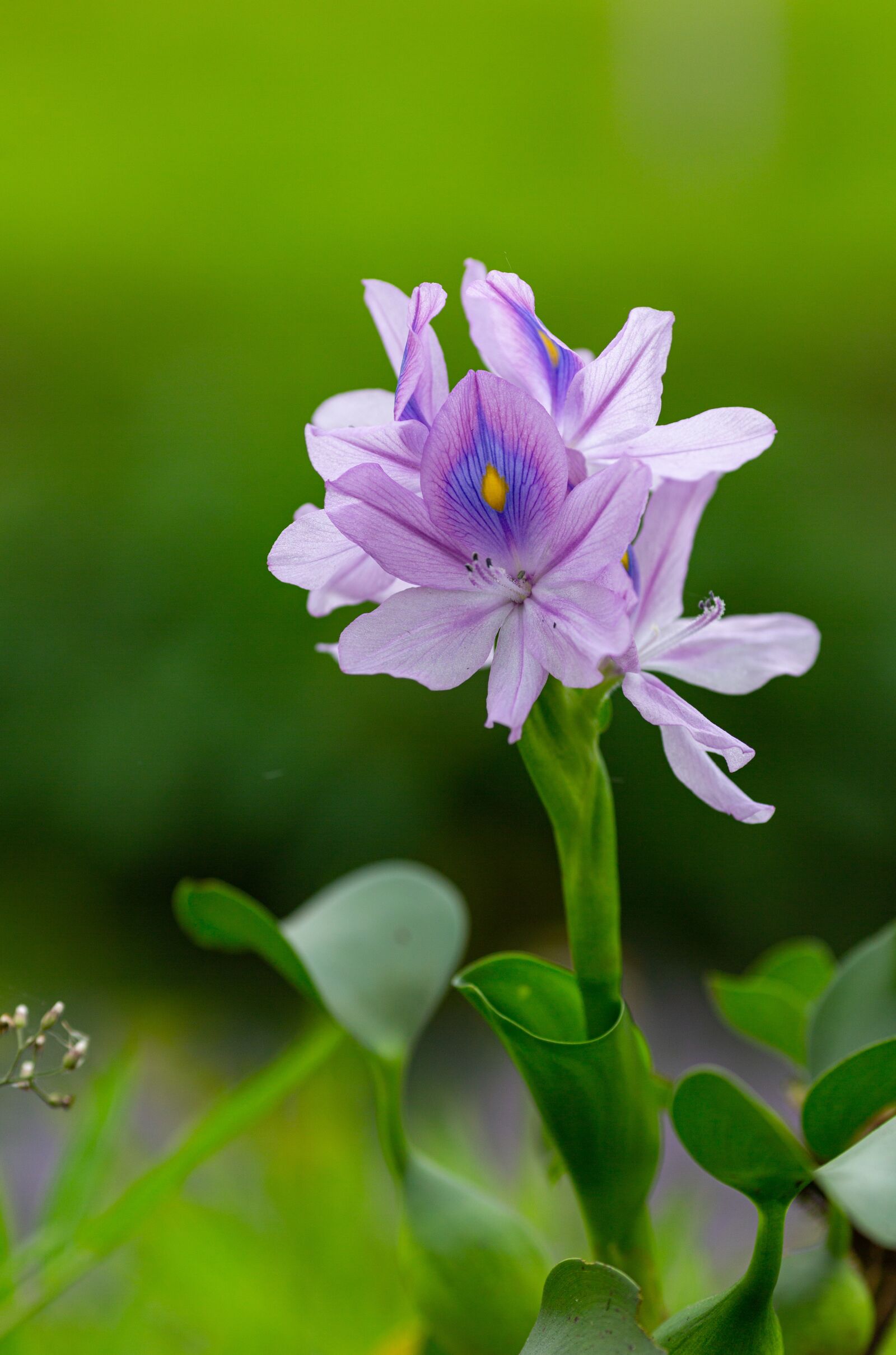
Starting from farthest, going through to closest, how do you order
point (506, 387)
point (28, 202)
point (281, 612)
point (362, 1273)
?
1. point (28, 202)
2. point (281, 612)
3. point (362, 1273)
4. point (506, 387)

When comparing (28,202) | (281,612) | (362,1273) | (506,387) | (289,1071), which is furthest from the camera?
(28,202)

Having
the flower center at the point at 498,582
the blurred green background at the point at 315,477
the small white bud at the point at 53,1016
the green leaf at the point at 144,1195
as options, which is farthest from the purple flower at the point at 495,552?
the blurred green background at the point at 315,477

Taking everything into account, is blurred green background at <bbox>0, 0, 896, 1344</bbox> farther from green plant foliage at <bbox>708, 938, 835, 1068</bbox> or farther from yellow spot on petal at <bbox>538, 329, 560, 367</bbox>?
yellow spot on petal at <bbox>538, 329, 560, 367</bbox>

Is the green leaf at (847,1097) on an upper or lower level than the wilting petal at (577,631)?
lower

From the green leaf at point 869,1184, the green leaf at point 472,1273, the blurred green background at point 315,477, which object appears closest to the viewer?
the green leaf at point 869,1184

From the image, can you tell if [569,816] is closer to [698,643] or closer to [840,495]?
[698,643]

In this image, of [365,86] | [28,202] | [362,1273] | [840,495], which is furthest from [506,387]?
[365,86]

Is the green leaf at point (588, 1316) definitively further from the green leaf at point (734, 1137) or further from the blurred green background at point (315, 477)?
the blurred green background at point (315, 477)
